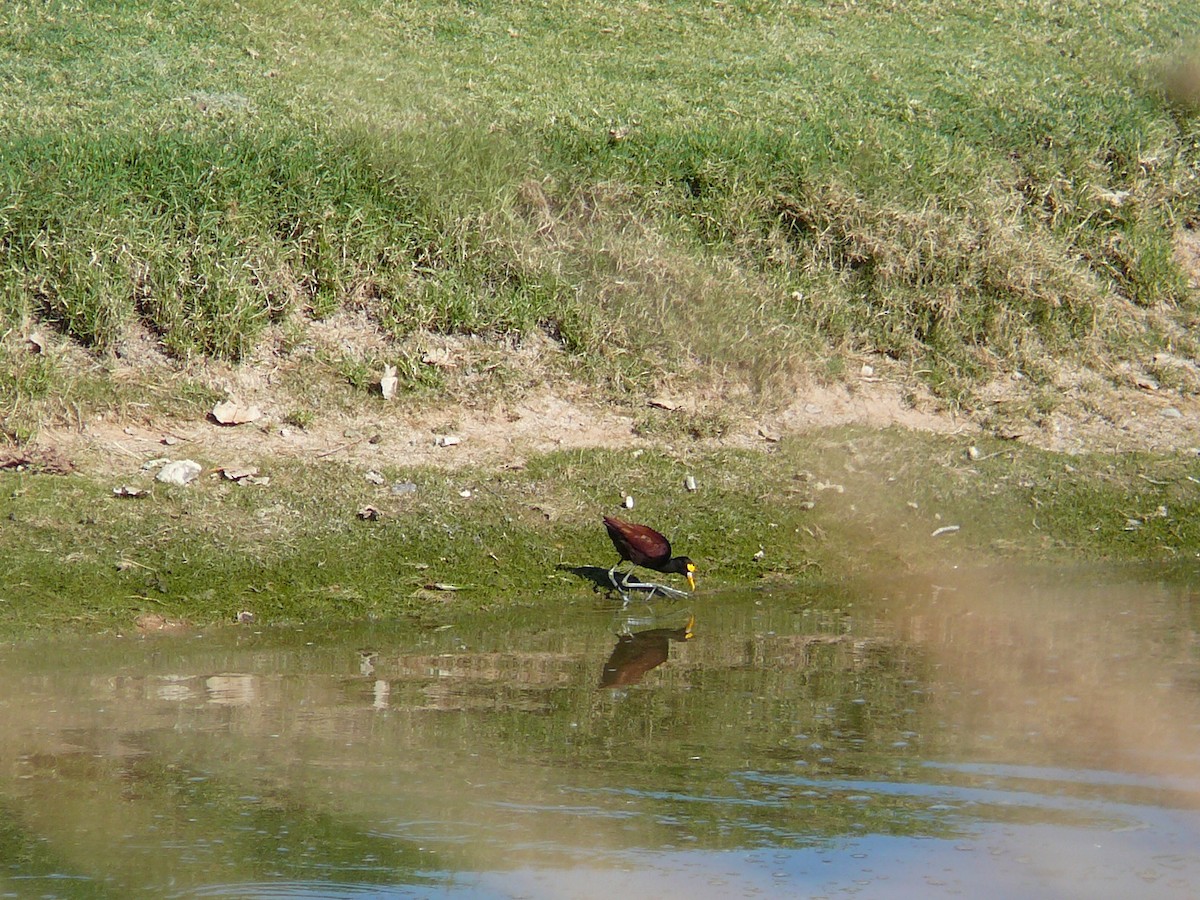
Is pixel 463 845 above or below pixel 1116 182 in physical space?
below

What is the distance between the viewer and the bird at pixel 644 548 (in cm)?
743

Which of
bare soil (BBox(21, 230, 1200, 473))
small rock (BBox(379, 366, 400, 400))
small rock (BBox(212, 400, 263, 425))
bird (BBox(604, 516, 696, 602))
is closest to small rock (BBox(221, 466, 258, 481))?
bare soil (BBox(21, 230, 1200, 473))

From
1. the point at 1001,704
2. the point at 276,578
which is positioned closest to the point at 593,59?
the point at 276,578

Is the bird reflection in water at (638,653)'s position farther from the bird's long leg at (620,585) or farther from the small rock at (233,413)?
the small rock at (233,413)

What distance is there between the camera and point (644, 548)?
7430mm

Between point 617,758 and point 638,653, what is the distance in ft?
4.63

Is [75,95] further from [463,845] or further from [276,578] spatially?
[463,845]

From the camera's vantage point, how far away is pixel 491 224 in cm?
983

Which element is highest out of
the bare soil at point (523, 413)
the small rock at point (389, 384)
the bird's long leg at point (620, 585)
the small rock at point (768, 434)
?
the small rock at point (389, 384)

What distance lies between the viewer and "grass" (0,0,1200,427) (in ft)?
30.1

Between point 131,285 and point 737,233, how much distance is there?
4196mm

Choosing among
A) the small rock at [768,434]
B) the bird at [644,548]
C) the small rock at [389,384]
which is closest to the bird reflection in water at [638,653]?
the bird at [644,548]

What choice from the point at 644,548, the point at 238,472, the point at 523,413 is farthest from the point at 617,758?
the point at 523,413

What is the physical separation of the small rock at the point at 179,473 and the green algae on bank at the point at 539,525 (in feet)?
0.28
